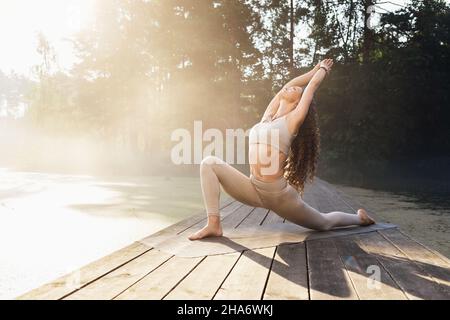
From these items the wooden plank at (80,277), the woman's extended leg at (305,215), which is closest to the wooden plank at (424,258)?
the woman's extended leg at (305,215)

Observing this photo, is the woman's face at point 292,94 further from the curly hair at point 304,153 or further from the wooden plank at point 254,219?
the wooden plank at point 254,219

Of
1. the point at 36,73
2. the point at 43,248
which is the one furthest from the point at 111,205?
the point at 36,73

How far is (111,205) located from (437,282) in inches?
235

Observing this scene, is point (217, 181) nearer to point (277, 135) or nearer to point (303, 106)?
point (277, 135)

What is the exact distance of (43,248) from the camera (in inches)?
164

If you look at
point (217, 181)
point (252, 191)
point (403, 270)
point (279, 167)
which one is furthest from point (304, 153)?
point (403, 270)

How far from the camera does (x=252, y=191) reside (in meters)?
2.93

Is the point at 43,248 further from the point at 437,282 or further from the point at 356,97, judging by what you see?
the point at 356,97

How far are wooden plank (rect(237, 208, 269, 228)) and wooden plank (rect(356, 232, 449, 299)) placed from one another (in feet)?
3.42

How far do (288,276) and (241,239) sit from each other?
0.95m

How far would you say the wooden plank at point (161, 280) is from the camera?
1676 millimetres

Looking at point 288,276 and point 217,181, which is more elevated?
point 217,181
